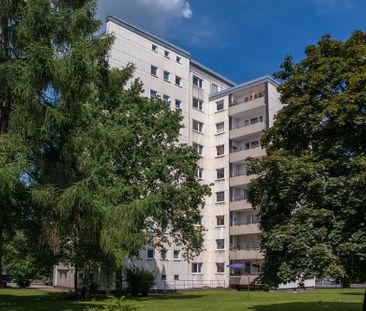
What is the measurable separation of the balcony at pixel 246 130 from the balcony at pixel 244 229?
36.4 feet

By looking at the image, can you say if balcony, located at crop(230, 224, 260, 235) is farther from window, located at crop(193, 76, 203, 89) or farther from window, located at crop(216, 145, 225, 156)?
window, located at crop(193, 76, 203, 89)

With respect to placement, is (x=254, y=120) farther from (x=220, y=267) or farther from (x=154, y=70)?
(x=220, y=267)

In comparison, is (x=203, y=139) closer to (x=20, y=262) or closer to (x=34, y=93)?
(x=20, y=262)

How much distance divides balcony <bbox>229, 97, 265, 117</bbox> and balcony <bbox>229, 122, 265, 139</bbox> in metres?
2.13

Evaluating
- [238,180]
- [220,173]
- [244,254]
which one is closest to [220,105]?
[220,173]

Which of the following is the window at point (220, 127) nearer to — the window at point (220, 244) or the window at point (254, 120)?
the window at point (254, 120)

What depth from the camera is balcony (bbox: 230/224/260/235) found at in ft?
192

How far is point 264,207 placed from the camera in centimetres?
2033

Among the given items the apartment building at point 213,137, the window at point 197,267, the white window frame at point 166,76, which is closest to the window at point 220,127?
the apartment building at point 213,137

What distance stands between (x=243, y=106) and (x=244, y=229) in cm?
1505

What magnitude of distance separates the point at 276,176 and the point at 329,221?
2.63 metres

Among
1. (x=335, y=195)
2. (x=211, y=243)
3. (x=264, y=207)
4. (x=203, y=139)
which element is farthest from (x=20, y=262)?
(x=335, y=195)

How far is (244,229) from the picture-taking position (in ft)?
195

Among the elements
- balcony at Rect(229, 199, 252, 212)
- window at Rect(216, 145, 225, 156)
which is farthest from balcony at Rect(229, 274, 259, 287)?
window at Rect(216, 145, 225, 156)
